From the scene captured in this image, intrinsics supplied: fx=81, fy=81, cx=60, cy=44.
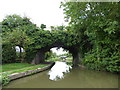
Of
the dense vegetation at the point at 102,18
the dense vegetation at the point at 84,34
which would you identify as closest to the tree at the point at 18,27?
the dense vegetation at the point at 84,34

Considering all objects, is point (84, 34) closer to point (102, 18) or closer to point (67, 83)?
point (102, 18)

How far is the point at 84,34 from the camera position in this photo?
28.0ft

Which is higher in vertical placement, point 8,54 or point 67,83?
point 8,54

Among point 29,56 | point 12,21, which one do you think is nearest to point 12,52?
point 29,56

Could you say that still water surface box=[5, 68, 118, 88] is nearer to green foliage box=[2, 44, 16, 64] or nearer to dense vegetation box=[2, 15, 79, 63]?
dense vegetation box=[2, 15, 79, 63]

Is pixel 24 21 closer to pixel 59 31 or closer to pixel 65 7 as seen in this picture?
pixel 59 31

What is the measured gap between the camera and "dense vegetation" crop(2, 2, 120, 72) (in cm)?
390

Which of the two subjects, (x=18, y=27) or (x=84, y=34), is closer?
(x=84, y=34)

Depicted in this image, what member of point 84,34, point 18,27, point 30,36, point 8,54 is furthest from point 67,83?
point 18,27

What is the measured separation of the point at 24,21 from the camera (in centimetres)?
1177

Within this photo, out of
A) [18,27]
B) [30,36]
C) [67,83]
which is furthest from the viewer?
[18,27]

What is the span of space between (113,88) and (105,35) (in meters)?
2.72

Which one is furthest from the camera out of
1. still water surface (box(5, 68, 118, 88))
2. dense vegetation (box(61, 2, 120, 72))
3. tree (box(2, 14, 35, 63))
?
tree (box(2, 14, 35, 63))

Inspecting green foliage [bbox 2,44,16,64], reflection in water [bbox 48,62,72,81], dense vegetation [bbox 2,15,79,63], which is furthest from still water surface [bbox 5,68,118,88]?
green foliage [bbox 2,44,16,64]
